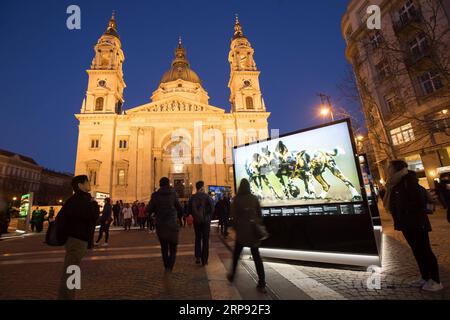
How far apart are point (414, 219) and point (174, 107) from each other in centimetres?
4088

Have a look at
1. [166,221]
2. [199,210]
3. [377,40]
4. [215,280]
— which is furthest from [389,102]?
[166,221]

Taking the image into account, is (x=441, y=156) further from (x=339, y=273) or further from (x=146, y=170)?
(x=146, y=170)

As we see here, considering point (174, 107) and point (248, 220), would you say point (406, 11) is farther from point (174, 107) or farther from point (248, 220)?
point (174, 107)

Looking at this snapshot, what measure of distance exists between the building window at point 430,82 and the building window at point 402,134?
2629 mm

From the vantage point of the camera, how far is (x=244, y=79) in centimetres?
A: 4450

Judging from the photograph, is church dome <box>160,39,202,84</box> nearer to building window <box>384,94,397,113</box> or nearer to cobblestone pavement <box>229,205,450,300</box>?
building window <box>384,94,397,113</box>

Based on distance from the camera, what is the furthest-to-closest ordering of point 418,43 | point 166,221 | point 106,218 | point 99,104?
point 99,104 → point 418,43 → point 106,218 → point 166,221

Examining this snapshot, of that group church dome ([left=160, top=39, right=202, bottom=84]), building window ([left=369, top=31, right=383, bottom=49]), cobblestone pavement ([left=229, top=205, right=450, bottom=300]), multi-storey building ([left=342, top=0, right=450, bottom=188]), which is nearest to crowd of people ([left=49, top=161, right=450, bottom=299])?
cobblestone pavement ([left=229, top=205, right=450, bottom=300])

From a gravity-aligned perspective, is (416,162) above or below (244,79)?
below

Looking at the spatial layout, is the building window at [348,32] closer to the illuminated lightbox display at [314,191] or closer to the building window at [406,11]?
the building window at [406,11]

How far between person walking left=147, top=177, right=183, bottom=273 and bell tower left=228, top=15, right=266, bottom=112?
38.1 meters
